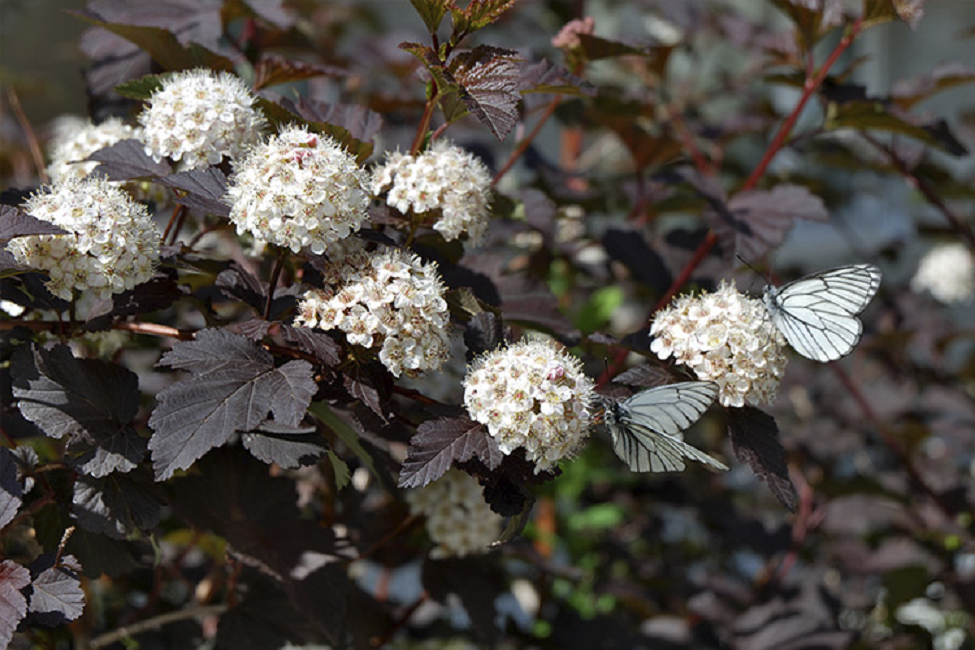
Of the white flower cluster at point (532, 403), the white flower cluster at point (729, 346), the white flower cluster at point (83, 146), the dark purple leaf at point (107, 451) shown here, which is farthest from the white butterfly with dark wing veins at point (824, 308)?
the white flower cluster at point (83, 146)

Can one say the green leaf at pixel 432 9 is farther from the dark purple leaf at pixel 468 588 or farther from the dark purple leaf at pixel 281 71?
the dark purple leaf at pixel 468 588

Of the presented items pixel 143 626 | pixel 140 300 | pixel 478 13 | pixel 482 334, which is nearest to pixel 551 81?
pixel 478 13

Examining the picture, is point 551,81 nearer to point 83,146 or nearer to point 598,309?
point 83,146

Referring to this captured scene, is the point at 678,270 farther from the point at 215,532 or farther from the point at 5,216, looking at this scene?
the point at 5,216

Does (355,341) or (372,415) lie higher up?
(355,341)

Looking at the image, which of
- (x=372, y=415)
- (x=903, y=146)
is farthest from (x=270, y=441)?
(x=903, y=146)

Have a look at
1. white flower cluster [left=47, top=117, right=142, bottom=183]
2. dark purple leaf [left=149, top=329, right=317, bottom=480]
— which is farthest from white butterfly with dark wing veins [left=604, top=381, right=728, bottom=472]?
white flower cluster [left=47, top=117, right=142, bottom=183]

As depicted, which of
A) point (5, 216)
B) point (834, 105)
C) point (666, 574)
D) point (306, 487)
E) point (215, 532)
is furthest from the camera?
point (666, 574)
